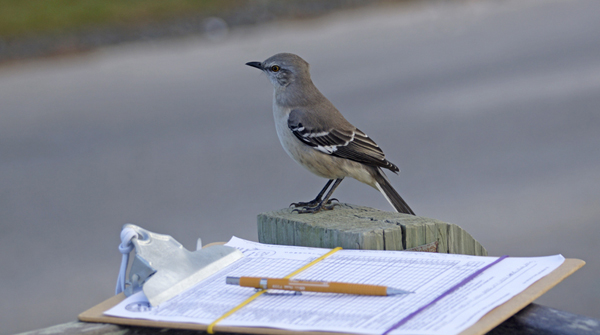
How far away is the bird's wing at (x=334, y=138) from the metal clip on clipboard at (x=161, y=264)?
2165 millimetres

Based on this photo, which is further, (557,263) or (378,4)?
(378,4)

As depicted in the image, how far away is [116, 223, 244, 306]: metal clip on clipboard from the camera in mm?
2252

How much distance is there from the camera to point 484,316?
190 cm

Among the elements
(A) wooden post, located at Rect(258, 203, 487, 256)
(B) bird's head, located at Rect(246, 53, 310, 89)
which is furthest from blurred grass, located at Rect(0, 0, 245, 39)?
(A) wooden post, located at Rect(258, 203, 487, 256)

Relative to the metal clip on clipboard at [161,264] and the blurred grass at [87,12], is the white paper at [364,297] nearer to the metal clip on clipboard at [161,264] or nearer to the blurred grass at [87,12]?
the metal clip on clipboard at [161,264]

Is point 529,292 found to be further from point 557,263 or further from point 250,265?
point 250,265

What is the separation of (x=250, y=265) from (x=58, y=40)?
1775 centimetres

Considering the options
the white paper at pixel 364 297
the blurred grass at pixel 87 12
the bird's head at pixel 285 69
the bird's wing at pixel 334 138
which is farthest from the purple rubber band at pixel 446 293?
the blurred grass at pixel 87 12

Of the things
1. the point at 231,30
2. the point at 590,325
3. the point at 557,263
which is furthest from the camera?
the point at 231,30

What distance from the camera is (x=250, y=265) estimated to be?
252 centimetres

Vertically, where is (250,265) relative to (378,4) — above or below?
below

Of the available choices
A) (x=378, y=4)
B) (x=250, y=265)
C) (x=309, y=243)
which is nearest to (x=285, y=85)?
(x=309, y=243)

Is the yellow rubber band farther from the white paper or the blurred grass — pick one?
the blurred grass

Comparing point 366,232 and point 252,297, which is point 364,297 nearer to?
point 252,297
